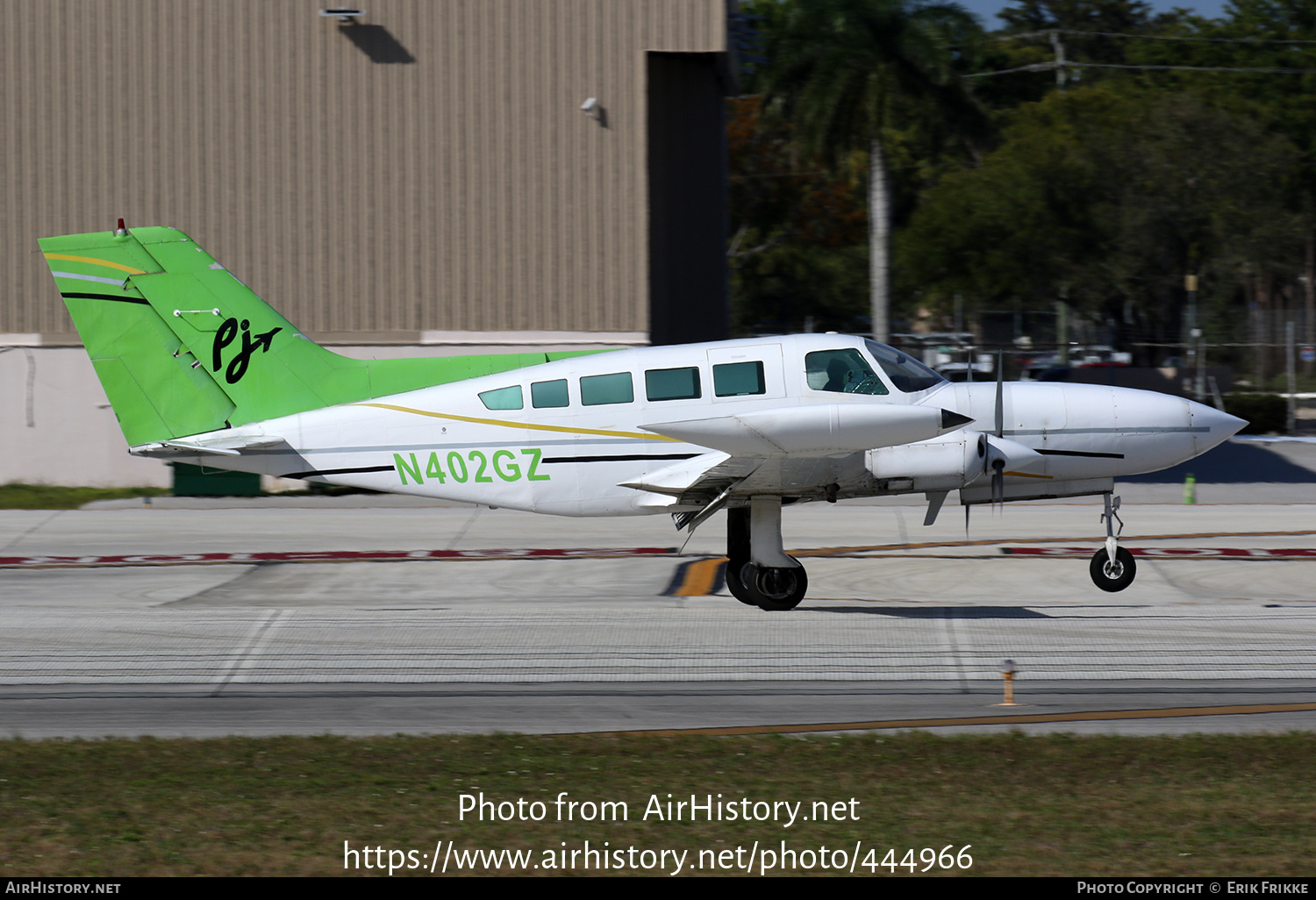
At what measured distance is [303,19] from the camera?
2664 cm

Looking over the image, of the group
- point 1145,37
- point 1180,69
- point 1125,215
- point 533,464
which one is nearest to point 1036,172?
point 1125,215

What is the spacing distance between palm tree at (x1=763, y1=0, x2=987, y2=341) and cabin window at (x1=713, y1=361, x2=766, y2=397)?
24710 mm

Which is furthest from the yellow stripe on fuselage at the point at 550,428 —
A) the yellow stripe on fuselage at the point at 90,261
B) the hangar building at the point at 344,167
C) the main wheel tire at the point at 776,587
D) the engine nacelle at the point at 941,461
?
the hangar building at the point at 344,167

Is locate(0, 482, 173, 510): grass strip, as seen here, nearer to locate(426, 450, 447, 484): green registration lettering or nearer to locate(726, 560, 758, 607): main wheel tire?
locate(426, 450, 447, 484): green registration lettering

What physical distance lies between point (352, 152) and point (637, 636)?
17693 millimetres

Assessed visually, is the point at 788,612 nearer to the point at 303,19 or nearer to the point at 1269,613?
the point at 1269,613

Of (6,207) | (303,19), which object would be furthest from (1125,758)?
(6,207)

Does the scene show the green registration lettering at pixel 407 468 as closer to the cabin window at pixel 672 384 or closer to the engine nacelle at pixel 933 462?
the cabin window at pixel 672 384

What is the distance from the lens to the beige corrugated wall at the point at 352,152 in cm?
2664

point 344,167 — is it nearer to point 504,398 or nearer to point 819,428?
point 504,398

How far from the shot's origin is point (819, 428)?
1224cm

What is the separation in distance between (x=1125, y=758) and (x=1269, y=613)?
531 cm

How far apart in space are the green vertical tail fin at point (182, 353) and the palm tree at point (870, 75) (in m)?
24.7

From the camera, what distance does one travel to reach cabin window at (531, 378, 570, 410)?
13.8 metres
